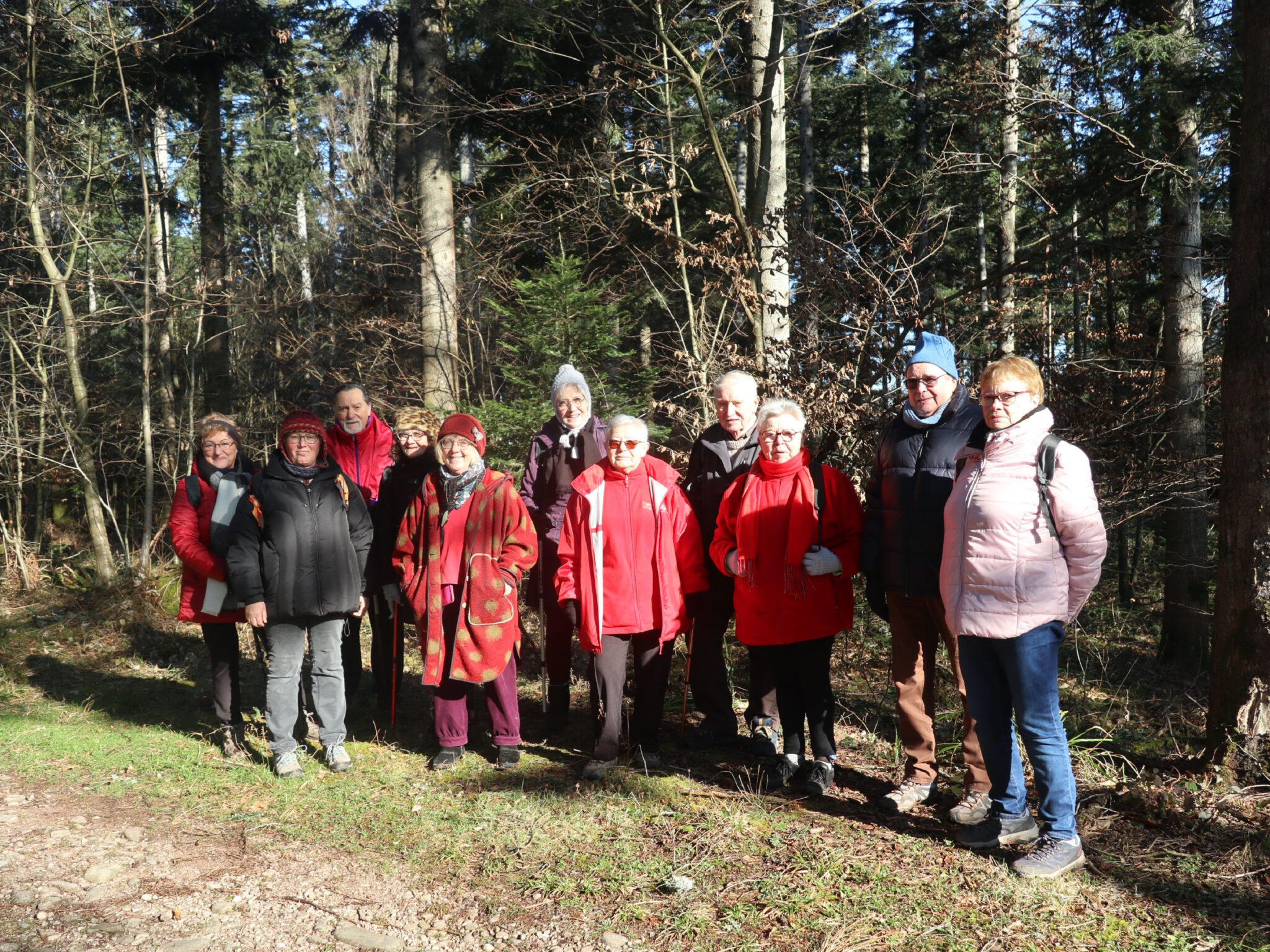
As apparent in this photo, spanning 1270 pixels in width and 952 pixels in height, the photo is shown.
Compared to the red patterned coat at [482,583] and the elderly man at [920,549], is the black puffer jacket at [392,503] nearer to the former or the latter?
the red patterned coat at [482,583]

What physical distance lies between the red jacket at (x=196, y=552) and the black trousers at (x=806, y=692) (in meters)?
3.00

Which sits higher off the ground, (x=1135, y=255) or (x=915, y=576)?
(x=1135, y=255)

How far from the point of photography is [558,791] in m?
4.50

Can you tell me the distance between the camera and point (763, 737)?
16.7 ft

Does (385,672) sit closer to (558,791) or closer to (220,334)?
(558,791)

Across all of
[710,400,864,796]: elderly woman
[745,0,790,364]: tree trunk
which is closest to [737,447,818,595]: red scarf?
[710,400,864,796]: elderly woman

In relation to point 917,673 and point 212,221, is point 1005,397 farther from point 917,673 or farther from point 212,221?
point 212,221

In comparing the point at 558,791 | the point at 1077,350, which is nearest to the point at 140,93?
the point at 558,791

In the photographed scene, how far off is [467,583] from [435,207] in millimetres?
7331

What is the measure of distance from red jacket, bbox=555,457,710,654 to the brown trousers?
110cm

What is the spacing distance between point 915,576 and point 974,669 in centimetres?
50

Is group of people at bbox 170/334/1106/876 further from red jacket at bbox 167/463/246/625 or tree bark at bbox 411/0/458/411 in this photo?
tree bark at bbox 411/0/458/411

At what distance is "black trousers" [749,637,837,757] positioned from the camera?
446 cm

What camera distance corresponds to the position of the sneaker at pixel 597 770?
462 centimetres
